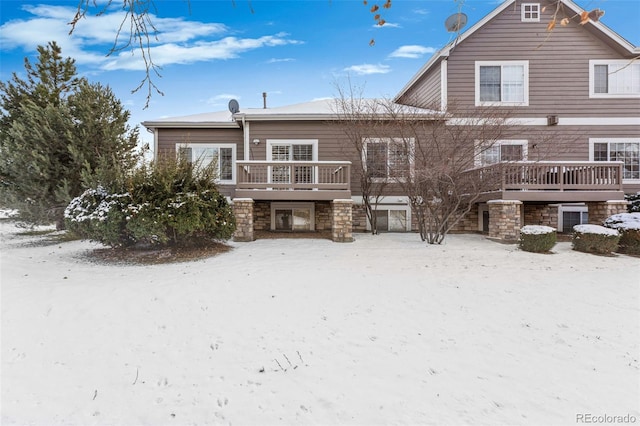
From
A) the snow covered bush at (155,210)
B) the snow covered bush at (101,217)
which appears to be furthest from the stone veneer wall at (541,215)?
the snow covered bush at (101,217)

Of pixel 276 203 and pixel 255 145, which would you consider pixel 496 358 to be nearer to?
pixel 276 203

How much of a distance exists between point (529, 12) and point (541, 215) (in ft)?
28.0

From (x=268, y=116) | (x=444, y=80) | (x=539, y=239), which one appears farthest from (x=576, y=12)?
(x=268, y=116)

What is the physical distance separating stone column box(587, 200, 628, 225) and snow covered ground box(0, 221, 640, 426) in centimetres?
438

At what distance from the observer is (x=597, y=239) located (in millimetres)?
8727

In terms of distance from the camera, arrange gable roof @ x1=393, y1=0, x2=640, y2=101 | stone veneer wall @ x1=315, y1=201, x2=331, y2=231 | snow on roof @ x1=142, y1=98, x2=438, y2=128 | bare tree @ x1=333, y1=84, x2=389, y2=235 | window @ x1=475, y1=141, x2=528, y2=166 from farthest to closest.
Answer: stone veneer wall @ x1=315, y1=201, x2=331, y2=231
window @ x1=475, y1=141, x2=528, y2=166
gable roof @ x1=393, y1=0, x2=640, y2=101
snow on roof @ x1=142, y1=98, x2=438, y2=128
bare tree @ x1=333, y1=84, x2=389, y2=235

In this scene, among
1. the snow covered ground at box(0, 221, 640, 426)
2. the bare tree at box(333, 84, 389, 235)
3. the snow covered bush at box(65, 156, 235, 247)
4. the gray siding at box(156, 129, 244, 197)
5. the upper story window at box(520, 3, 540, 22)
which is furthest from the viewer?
the gray siding at box(156, 129, 244, 197)

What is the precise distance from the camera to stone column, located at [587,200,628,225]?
10.3m

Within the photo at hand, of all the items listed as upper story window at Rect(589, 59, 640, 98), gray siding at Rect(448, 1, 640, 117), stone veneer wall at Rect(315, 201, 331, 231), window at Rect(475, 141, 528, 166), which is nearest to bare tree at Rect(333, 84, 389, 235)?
stone veneer wall at Rect(315, 201, 331, 231)

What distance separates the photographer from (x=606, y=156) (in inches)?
498

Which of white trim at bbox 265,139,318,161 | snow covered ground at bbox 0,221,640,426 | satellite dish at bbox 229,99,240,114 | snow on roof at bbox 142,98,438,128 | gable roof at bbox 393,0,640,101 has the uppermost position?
gable roof at bbox 393,0,640,101

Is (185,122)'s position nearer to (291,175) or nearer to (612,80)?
(291,175)

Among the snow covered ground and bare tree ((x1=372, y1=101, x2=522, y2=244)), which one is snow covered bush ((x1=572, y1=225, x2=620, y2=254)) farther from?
bare tree ((x1=372, y1=101, x2=522, y2=244))

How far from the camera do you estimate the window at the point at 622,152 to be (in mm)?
12531
